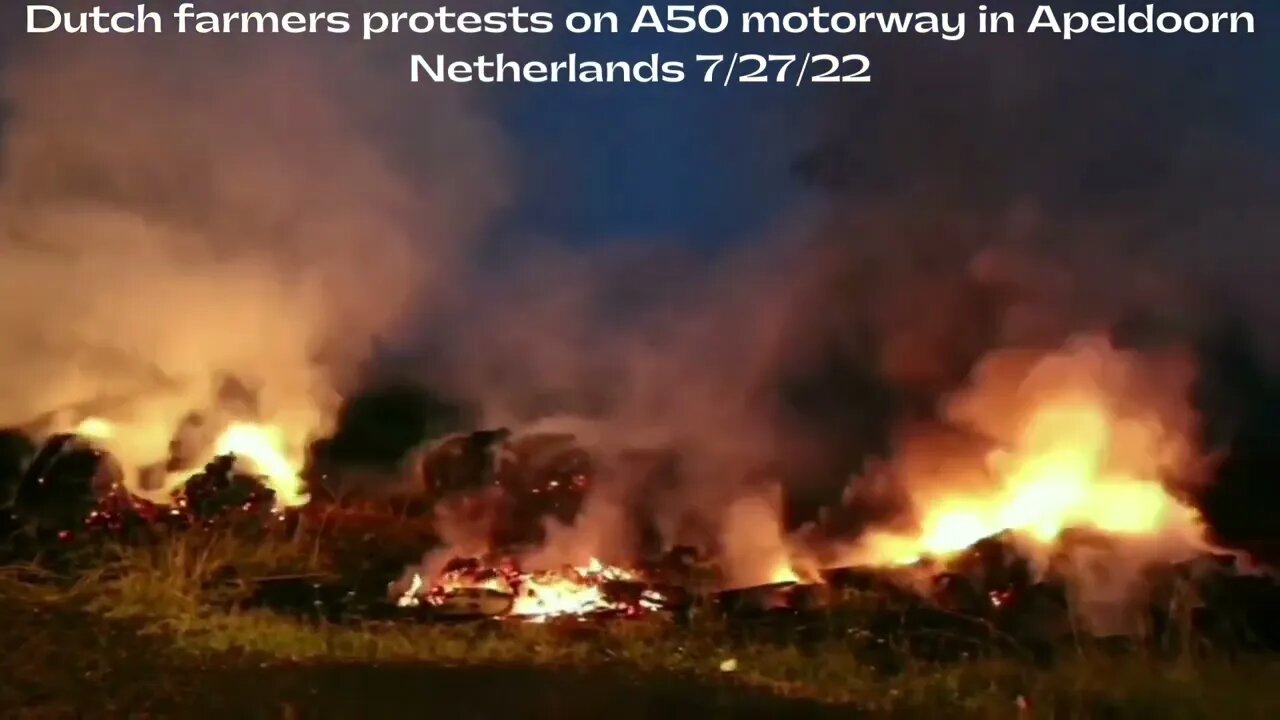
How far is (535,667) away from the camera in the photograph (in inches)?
104

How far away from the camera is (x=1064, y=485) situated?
2.69 m

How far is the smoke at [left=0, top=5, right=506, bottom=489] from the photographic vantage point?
8.84 ft

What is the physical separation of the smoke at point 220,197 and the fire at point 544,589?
1.49 ft

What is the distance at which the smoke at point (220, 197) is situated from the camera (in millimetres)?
2695

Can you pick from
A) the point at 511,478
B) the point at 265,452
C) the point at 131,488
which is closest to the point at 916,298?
the point at 511,478

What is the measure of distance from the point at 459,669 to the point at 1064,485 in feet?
3.85

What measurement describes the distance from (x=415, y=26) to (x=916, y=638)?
147 centimetres

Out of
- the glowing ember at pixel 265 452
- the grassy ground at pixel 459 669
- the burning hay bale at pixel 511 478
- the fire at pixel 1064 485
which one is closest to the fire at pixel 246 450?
the glowing ember at pixel 265 452

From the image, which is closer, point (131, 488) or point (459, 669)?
point (459, 669)

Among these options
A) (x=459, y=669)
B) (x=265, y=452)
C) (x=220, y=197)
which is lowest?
(x=459, y=669)

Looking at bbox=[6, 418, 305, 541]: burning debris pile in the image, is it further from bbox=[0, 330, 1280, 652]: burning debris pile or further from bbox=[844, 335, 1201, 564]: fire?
bbox=[844, 335, 1201, 564]: fire

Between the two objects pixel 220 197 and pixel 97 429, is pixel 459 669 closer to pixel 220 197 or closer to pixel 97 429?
pixel 97 429

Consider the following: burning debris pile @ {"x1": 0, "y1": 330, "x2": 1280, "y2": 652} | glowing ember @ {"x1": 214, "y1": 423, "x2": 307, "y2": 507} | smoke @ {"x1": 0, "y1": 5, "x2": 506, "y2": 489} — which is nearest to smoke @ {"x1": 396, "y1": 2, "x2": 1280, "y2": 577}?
burning debris pile @ {"x1": 0, "y1": 330, "x2": 1280, "y2": 652}

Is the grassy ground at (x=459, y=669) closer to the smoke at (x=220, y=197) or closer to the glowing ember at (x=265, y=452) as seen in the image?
the glowing ember at (x=265, y=452)
